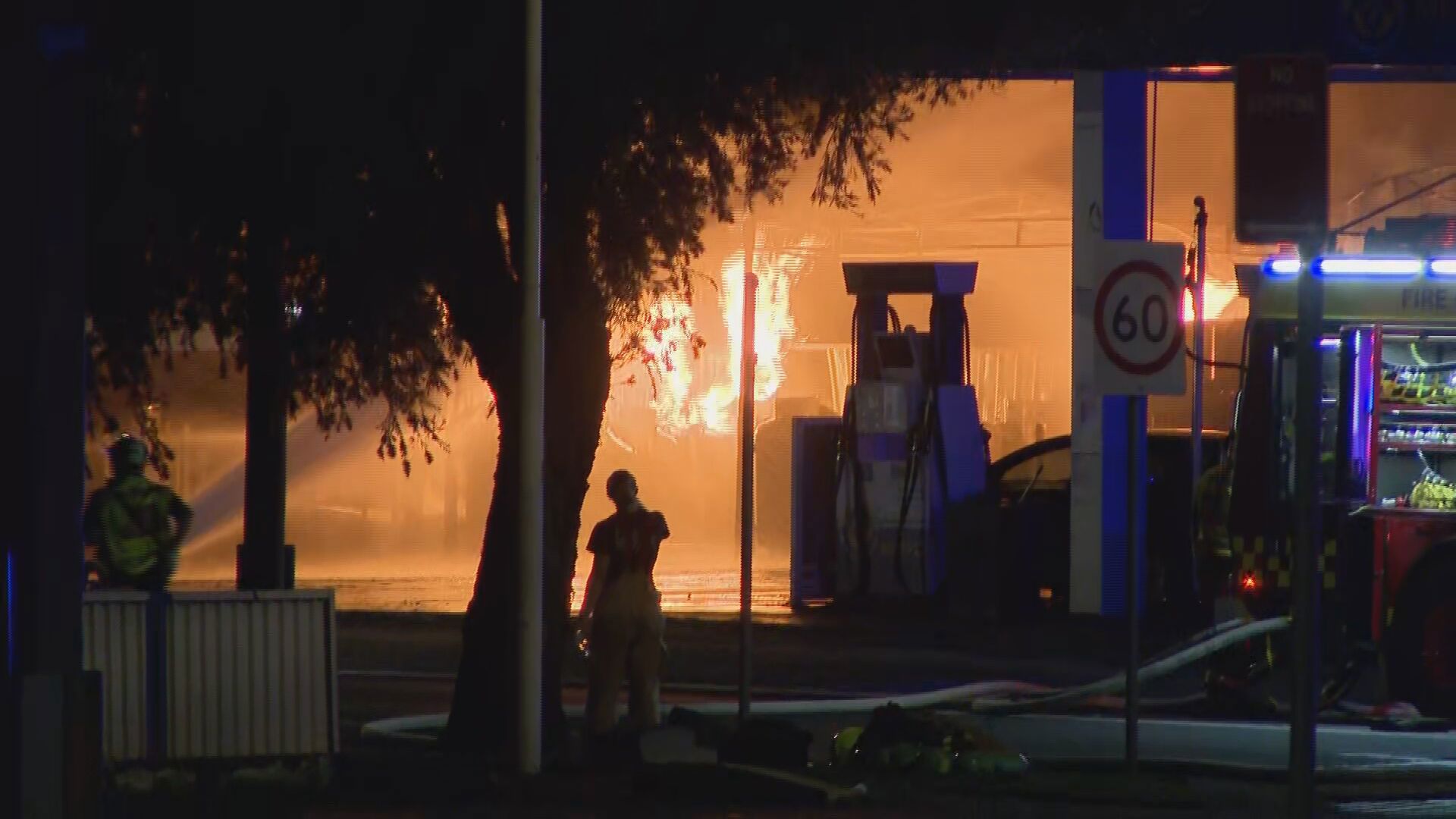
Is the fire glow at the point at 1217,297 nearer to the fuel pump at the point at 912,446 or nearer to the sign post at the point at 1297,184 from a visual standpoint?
the fuel pump at the point at 912,446

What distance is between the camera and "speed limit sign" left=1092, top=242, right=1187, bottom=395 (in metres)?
10.7

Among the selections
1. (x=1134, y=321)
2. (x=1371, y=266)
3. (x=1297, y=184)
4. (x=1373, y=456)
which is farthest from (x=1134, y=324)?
(x=1371, y=266)

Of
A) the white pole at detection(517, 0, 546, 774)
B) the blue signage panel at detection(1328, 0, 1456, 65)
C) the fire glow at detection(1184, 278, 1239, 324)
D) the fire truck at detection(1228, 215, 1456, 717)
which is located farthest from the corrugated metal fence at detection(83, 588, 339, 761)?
the fire glow at detection(1184, 278, 1239, 324)

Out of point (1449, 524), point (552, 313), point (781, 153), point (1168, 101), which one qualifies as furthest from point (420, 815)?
point (1168, 101)

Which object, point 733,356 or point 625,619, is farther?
point 733,356

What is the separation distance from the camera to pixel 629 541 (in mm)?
12375

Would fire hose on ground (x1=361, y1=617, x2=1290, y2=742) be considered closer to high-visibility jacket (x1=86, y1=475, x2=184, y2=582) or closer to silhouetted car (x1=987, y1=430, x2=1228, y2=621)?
high-visibility jacket (x1=86, y1=475, x2=184, y2=582)

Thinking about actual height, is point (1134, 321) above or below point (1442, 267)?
below

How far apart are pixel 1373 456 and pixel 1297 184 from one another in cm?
734

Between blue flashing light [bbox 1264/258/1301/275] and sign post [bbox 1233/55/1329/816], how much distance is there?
716 cm

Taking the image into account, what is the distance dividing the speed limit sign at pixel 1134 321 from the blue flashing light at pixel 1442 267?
4573mm

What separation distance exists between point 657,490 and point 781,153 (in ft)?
57.6

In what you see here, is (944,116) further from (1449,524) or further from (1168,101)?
(1449,524)

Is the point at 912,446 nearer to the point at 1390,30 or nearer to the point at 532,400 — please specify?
the point at 1390,30
